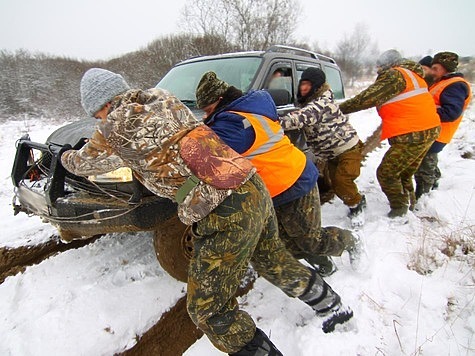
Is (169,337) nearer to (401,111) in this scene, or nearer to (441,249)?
(441,249)

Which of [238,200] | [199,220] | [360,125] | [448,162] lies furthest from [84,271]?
[360,125]

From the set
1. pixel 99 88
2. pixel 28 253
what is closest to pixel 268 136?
pixel 99 88

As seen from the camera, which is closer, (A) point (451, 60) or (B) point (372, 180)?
(A) point (451, 60)

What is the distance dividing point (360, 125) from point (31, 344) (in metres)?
10.1

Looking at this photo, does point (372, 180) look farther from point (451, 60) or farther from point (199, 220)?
point (199, 220)

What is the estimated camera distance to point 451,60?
3.66 metres

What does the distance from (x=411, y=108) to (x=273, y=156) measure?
203 cm

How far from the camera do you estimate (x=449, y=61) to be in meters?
3.66

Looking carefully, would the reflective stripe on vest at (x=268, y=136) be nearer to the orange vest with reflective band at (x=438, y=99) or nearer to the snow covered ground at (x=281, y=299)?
the snow covered ground at (x=281, y=299)

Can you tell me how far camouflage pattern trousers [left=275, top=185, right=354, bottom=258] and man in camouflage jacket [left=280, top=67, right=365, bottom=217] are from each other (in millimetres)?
796

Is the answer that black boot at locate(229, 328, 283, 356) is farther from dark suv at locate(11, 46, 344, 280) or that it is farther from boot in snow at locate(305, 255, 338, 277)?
boot in snow at locate(305, 255, 338, 277)

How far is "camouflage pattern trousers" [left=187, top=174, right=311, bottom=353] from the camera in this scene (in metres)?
1.60

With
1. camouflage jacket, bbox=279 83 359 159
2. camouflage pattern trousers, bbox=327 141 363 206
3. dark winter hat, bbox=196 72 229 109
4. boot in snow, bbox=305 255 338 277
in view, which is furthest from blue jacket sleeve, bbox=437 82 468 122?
dark winter hat, bbox=196 72 229 109

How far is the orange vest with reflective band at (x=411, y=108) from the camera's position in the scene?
318 centimetres
